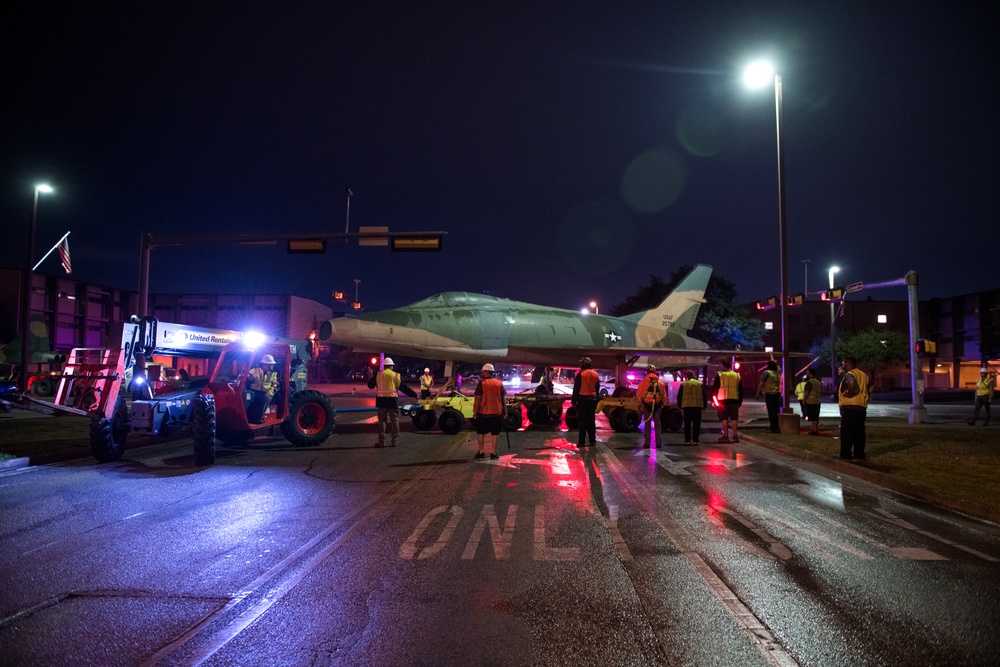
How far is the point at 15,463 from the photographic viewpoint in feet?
35.9

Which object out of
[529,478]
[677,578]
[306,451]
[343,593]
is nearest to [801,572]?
[677,578]

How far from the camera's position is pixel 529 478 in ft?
32.3

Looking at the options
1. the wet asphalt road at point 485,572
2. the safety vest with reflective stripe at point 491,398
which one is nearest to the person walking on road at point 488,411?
the safety vest with reflective stripe at point 491,398

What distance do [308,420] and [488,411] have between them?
185 inches

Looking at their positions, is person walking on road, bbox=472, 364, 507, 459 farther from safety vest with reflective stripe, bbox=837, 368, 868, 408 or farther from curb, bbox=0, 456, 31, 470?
curb, bbox=0, 456, 31, 470

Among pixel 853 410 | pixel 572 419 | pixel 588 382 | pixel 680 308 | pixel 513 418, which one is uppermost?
pixel 680 308

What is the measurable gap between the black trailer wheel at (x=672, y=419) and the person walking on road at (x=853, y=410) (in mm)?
6132

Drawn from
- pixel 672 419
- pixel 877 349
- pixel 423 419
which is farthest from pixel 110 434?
pixel 877 349

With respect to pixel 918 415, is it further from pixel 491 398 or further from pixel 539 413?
pixel 491 398

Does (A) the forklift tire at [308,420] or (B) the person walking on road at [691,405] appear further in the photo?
(B) the person walking on road at [691,405]

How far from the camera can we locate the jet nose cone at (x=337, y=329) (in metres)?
17.5

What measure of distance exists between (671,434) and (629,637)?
1429cm

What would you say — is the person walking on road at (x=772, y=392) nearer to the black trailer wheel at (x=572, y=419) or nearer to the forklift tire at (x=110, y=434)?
the black trailer wheel at (x=572, y=419)

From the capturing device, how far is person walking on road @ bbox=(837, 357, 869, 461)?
11.2 meters
